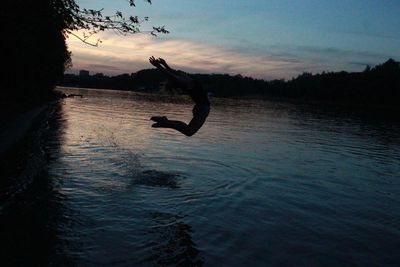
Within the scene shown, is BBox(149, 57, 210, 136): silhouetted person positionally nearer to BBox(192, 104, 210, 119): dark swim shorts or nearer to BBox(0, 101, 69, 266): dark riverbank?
BBox(192, 104, 210, 119): dark swim shorts

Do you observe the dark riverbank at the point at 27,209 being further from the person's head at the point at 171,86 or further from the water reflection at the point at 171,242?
the person's head at the point at 171,86

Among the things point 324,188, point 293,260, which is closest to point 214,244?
point 293,260

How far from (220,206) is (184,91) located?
4672mm

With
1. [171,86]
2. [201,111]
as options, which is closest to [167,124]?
[171,86]

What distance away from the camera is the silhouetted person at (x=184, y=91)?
38.9 ft

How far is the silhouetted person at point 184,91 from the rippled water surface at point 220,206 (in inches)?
115

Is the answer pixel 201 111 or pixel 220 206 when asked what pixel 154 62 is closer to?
pixel 201 111

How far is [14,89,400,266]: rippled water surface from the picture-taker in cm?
1074

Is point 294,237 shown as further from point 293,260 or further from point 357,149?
point 357,149

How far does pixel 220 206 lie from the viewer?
15.0m

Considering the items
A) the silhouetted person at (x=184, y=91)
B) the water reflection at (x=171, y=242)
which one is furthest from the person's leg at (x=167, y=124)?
the water reflection at (x=171, y=242)

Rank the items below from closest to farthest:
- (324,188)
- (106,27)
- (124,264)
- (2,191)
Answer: (124,264), (106,27), (2,191), (324,188)

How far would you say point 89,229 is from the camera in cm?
1166

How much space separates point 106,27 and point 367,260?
1015 cm
